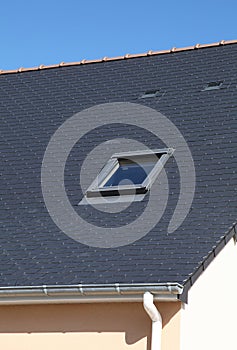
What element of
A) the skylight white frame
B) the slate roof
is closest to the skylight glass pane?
the skylight white frame

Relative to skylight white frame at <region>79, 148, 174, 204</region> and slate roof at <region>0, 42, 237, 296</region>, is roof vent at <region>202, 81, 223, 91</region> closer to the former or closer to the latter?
slate roof at <region>0, 42, 237, 296</region>

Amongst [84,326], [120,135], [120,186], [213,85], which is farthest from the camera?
[213,85]

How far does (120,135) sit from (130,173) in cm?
107

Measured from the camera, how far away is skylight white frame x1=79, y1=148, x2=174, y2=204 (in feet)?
23.6

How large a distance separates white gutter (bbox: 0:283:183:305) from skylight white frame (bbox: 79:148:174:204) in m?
1.61

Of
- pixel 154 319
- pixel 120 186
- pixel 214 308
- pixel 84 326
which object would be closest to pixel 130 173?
pixel 120 186

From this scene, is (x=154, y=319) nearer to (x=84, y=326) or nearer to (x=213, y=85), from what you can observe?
(x=84, y=326)

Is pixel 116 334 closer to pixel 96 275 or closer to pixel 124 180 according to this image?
pixel 96 275

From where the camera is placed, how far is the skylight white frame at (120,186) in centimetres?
720

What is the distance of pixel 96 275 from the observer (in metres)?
5.82

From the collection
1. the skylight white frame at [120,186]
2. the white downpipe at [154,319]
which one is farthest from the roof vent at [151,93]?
the white downpipe at [154,319]

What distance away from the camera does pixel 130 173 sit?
7652mm

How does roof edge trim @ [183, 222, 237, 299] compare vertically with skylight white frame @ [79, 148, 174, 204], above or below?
below

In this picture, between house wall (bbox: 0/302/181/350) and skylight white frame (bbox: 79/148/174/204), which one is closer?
house wall (bbox: 0/302/181/350)
